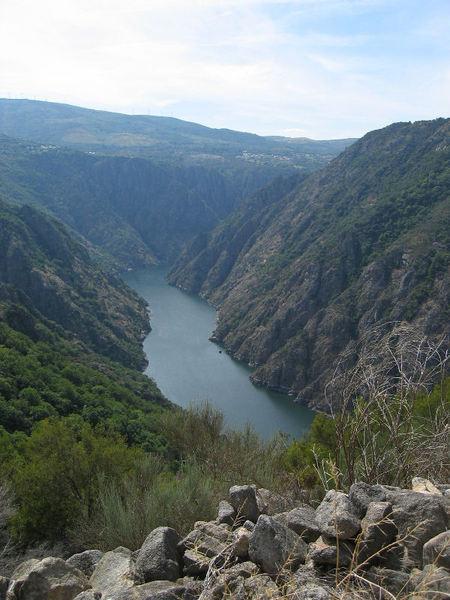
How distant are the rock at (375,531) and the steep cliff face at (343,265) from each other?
49407 mm

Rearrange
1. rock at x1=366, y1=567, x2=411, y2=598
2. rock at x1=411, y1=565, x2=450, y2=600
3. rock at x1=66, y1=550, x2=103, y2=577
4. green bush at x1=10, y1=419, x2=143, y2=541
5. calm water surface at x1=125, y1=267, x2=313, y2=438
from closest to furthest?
rock at x1=411, y1=565, x2=450, y2=600 < rock at x1=366, y1=567, x2=411, y2=598 < rock at x1=66, y1=550, x2=103, y2=577 < green bush at x1=10, y1=419, x2=143, y2=541 < calm water surface at x1=125, y1=267, x2=313, y2=438

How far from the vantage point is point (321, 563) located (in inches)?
262

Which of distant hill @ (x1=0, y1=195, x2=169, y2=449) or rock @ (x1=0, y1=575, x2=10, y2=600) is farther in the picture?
distant hill @ (x1=0, y1=195, x2=169, y2=449)

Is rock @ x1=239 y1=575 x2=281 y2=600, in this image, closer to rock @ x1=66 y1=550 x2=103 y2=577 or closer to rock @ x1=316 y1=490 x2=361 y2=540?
rock @ x1=316 y1=490 x2=361 y2=540

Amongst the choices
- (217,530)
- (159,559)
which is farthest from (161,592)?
(217,530)

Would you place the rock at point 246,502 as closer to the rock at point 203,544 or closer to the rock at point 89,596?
the rock at point 203,544

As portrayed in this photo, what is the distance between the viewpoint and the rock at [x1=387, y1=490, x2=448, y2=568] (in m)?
6.45

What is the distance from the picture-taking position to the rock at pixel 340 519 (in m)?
6.78

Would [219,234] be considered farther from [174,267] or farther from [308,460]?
[308,460]

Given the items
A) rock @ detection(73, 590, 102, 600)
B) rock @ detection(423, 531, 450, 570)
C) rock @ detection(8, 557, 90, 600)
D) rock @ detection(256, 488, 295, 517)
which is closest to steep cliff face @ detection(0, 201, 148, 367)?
rock @ detection(256, 488, 295, 517)

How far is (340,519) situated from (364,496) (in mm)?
694

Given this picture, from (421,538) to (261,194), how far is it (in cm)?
14545

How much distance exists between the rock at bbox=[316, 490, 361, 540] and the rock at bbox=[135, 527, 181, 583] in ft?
7.16

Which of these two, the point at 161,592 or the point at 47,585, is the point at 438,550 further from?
the point at 47,585
